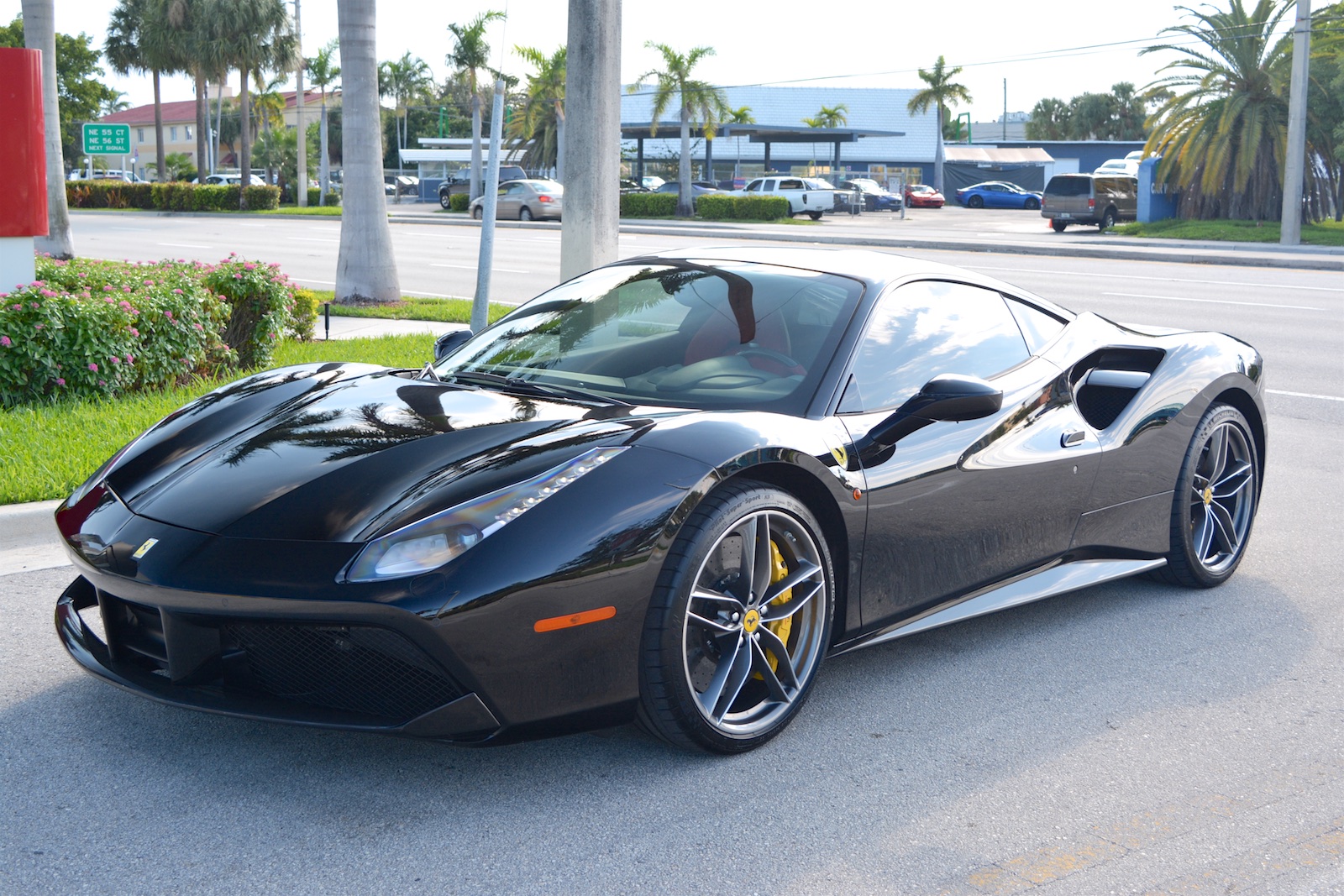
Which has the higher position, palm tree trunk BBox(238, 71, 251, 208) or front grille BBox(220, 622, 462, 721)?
palm tree trunk BBox(238, 71, 251, 208)

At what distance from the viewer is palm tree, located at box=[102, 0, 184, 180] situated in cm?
5516

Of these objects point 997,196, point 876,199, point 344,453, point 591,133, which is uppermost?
point 997,196

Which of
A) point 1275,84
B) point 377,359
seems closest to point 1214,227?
point 1275,84

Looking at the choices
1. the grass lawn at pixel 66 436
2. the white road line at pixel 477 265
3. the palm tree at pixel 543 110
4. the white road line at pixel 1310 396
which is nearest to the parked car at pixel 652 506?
the grass lawn at pixel 66 436

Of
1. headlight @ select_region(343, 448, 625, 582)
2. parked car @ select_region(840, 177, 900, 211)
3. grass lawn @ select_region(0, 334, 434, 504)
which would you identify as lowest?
grass lawn @ select_region(0, 334, 434, 504)

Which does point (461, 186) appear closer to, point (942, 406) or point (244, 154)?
point (244, 154)

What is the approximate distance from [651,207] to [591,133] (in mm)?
34940

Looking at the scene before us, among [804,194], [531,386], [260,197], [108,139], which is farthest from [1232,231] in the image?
[108,139]

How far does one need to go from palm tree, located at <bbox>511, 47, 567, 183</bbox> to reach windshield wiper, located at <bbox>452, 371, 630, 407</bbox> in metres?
45.8

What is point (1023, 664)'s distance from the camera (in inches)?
163

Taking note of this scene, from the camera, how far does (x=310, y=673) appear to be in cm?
292

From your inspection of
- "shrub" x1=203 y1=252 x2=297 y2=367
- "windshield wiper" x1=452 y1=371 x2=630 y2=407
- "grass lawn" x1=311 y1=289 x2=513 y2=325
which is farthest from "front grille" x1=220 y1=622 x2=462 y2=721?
"grass lawn" x1=311 y1=289 x2=513 y2=325

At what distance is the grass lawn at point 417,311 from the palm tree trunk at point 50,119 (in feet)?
19.2

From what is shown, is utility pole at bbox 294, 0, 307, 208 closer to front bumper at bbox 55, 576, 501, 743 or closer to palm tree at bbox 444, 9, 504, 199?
palm tree at bbox 444, 9, 504, 199
